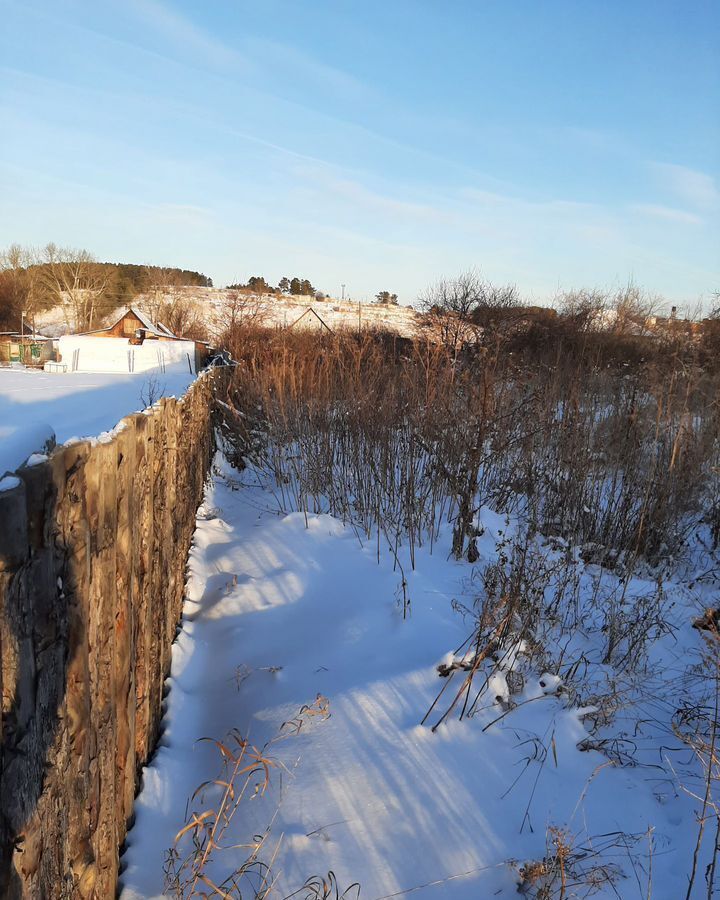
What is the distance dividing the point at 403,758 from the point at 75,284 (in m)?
66.4

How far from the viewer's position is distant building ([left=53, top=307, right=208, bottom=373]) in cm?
2681

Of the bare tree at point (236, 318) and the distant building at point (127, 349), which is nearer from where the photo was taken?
the bare tree at point (236, 318)

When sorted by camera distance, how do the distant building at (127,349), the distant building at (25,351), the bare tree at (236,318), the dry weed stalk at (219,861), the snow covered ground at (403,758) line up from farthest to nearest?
the distant building at (25,351), the distant building at (127,349), the bare tree at (236,318), the snow covered ground at (403,758), the dry weed stalk at (219,861)

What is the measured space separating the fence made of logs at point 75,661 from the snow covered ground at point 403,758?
17.7 inches

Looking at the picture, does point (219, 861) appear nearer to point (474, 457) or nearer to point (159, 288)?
point (474, 457)

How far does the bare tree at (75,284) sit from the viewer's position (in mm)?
60500

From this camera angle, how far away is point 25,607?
1.21m

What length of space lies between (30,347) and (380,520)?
130ft

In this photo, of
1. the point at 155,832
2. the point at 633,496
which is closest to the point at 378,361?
the point at 633,496

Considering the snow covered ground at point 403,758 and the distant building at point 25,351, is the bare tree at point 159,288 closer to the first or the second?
the distant building at point 25,351

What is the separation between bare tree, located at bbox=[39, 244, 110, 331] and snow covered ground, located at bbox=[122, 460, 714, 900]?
203 ft

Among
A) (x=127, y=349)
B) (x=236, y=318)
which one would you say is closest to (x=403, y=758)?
(x=236, y=318)

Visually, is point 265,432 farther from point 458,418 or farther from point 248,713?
point 248,713

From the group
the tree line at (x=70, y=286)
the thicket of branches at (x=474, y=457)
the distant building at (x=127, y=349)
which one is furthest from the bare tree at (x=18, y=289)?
the thicket of branches at (x=474, y=457)
